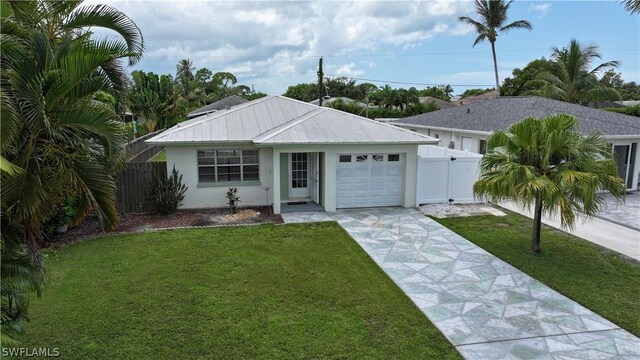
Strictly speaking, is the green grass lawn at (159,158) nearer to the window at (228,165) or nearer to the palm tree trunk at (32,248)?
the window at (228,165)

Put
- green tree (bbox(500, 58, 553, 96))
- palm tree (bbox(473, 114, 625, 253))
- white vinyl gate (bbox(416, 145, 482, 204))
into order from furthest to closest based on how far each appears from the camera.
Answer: green tree (bbox(500, 58, 553, 96))
white vinyl gate (bbox(416, 145, 482, 204))
palm tree (bbox(473, 114, 625, 253))

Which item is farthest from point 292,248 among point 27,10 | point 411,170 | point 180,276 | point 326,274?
point 27,10

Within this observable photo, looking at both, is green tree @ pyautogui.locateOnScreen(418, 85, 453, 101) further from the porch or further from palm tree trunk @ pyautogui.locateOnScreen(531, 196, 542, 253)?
palm tree trunk @ pyautogui.locateOnScreen(531, 196, 542, 253)

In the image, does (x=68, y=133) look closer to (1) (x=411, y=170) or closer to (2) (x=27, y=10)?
(2) (x=27, y=10)

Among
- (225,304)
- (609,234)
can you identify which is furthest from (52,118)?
(609,234)

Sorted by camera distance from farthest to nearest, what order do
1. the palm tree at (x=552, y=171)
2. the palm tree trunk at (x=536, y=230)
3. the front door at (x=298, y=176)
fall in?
the front door at (x=298, y=176), the palm tree trunk at (x=536, y=230), the palm tree at (x=552, y=171)

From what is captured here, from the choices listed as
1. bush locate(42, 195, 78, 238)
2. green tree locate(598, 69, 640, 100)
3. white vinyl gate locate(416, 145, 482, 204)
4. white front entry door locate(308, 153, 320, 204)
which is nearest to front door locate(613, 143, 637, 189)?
white vinyl gate locate(416, 145, 482, 204)

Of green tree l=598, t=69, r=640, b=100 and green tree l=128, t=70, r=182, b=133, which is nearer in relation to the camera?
green tree l=128, t=70, r=182, b=133

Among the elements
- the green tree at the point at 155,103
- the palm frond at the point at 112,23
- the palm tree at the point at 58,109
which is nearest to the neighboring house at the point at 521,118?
the palm frond at the point at 112,23

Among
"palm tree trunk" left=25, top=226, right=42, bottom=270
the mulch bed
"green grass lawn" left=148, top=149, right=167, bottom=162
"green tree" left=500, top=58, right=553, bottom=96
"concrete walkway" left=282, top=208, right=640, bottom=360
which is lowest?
"concrete walkway" left=282, top=208, right=640, bottom=360
